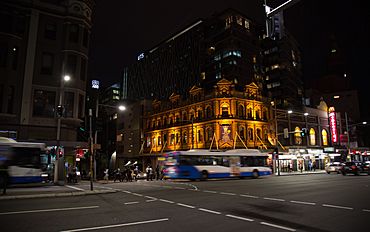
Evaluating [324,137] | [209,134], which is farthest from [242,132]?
[324,137]

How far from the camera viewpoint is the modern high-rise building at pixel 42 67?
26656mm

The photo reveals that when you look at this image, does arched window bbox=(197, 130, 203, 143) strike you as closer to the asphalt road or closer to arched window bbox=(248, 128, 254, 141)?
arched window bbox=(248, 128, 254, 141)

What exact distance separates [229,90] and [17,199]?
122 feet

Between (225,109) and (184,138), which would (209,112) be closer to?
(225,109)

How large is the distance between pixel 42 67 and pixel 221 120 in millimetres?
27210

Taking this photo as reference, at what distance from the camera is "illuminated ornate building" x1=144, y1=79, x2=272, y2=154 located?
45.0 meters

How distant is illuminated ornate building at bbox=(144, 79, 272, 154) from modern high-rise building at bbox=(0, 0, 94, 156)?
19875 millimetres

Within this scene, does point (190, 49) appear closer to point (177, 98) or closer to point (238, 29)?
point (238, 29)

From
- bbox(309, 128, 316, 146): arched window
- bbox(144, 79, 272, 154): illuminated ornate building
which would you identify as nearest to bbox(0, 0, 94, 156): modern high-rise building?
bbox(144, 79, 272, 154): illuminated ornate building

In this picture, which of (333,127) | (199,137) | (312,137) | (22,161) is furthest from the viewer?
(333,127)

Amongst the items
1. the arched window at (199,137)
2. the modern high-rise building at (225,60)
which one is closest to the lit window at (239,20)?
the modern high-rise building at (225,60)

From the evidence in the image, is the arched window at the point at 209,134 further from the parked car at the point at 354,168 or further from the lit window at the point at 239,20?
the lit window at the point at 239,20

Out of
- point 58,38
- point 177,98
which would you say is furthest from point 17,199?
point 177,98

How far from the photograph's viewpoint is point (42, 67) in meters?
28.6
